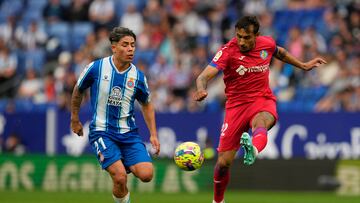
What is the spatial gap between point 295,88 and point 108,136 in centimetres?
992

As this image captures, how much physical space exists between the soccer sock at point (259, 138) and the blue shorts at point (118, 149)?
1338 millimetres

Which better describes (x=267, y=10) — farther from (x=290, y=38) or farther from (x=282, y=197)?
(x=282, y=197)

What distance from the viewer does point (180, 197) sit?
18.2 m

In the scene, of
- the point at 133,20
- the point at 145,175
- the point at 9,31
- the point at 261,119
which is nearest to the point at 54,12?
the point at 9,31

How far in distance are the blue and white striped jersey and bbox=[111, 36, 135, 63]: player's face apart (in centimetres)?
17

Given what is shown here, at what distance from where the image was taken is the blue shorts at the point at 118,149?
38.5 feet

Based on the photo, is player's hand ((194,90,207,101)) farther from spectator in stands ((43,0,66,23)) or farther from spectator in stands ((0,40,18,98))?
spectator in stands ((43,0,66,23))

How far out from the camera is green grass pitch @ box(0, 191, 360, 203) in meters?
16.9

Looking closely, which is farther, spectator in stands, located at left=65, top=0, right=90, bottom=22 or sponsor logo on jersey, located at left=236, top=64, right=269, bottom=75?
spectator in stands, located at left=65, top=0, right=90, bottom=22

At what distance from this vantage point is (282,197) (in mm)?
17781

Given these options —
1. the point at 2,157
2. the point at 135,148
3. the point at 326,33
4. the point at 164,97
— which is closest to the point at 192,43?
the point at 164,97

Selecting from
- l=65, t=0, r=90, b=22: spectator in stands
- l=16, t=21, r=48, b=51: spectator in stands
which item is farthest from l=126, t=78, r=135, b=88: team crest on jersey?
l=65, t=0, r=90, b=22: spectator in stands

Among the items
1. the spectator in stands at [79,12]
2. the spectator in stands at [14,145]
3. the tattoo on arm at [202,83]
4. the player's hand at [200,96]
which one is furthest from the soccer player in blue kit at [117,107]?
the spectator in stands at [79,12]

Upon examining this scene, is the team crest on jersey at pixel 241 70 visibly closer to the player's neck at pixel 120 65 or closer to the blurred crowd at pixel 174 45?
the player's neck at pixel 120 65
